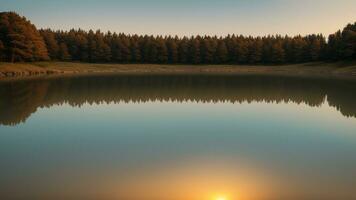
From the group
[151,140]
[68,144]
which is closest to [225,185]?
[151,140]

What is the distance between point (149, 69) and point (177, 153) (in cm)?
7053

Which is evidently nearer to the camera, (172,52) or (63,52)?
(63,52)

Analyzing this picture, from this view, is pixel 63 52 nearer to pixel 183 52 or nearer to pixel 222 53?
pixel 183 52

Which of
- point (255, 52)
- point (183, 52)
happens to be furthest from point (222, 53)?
point (183, 52)

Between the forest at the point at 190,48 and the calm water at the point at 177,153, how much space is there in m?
68.0

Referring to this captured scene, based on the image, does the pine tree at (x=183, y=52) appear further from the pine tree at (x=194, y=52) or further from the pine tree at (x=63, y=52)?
the pine tree at (x=63, y=52)

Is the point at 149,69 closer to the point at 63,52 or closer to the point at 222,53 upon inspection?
the point at 63,52

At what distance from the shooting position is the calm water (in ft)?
26.0

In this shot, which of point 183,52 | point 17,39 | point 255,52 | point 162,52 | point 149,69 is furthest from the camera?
point 183,52

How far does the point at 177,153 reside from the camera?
11.0m

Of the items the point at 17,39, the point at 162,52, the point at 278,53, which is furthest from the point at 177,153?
the point at 162,52

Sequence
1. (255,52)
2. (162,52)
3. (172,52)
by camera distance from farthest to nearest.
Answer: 1. (172,52)
2. (162,52)
3. (255,52)

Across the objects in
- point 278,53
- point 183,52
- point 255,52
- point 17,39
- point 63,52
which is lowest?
point 63,52

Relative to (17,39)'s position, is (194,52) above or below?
below
